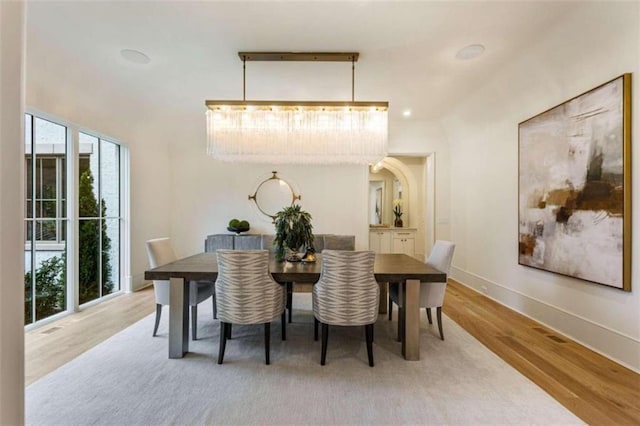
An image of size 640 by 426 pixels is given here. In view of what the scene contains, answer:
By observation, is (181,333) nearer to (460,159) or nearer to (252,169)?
(252,169)

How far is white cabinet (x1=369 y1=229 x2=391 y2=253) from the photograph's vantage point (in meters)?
6.05

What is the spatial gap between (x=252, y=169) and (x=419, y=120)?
3168 mm

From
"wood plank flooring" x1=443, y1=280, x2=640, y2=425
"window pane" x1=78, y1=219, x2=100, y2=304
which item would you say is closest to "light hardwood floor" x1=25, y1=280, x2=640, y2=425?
"wood plank flooring" x1=443, y1=280, x2=640, y2=425

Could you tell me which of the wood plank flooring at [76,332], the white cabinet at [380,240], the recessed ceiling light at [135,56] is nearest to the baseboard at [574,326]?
the white cabinet at [380,240]

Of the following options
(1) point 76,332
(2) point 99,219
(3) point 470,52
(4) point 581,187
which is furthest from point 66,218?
(4) point 581,187

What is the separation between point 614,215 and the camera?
7.36 feet

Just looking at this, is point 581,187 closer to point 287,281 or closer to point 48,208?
point 287,281

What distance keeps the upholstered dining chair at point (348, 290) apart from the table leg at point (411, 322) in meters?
0.31

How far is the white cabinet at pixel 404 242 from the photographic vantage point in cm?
605

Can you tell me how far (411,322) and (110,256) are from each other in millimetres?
4263

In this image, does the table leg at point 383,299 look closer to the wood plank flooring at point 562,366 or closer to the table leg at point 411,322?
the wood plank flooring at point 562,366

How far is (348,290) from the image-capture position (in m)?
2.23

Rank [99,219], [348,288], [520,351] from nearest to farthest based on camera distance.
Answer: [348,288] → [520,351] → [99,219]

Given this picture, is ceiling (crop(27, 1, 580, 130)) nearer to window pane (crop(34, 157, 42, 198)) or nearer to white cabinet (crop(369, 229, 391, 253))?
window pane (crop(34, 157, 42, 198))
